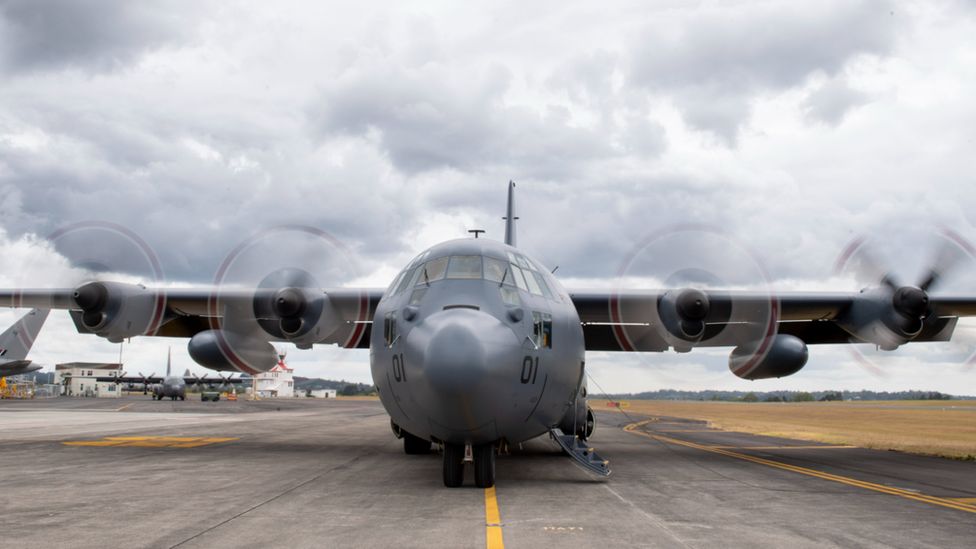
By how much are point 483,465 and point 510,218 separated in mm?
10528

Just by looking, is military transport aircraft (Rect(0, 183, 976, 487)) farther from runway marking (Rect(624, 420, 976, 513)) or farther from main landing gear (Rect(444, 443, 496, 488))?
runway marking (Rect(624, 420, 976, 513))

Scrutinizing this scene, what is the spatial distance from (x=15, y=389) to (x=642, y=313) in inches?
3358

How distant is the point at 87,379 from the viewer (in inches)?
4218

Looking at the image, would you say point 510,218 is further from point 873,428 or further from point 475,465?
point 873,428

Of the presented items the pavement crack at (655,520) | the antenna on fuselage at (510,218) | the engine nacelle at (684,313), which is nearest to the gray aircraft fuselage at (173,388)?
the antenna on fuselage at (510,218)

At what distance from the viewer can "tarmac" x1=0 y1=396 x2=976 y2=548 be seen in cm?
713

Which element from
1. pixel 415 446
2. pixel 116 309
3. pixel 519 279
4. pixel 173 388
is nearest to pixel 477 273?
pixel 519 279

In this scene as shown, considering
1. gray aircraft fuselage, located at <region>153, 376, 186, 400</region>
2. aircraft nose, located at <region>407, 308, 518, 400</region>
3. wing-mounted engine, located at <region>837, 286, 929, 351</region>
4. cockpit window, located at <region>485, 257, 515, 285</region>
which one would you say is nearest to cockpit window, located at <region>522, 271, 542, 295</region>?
cockpit window, located at <region>485, 257, 515, 285</region>

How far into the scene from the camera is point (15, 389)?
3120 inches

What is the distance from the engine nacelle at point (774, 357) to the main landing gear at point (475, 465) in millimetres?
9819

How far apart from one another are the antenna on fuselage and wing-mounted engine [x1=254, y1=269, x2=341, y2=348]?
17.1ft

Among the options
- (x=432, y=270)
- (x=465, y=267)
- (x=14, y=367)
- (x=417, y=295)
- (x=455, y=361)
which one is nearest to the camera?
(x=455, y=361)

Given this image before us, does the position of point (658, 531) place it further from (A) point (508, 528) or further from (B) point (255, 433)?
(B) point (255, 433)

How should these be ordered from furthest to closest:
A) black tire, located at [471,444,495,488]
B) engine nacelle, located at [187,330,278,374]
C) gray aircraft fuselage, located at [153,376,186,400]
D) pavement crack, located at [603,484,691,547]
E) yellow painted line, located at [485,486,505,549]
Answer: gray aircraft fuselage, located at [153,376,186,400]
engine nacelle, located at [187,330,278,374]
black tire, located at [471,444,495,488]
pavement crack, located at [603,484,691,547]
yellow painted line, located at [485,486,505,549]
